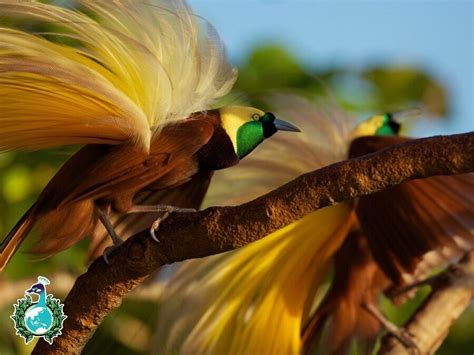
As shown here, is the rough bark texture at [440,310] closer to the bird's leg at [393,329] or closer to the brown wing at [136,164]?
the bird's leg at [393,329]

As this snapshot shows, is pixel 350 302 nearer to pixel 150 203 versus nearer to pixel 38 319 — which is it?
pixel 150 203

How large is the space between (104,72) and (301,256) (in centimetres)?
88

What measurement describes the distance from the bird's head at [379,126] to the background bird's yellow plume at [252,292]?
0.43 m

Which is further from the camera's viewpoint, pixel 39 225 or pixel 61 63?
pixel 39 225

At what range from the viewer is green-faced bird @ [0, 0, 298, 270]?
6.27ft

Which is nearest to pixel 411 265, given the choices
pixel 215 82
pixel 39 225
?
pixel 215 82

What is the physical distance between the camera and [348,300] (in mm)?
2918

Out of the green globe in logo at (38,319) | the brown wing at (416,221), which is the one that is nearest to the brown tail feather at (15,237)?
the green globe in logo at (38,319)

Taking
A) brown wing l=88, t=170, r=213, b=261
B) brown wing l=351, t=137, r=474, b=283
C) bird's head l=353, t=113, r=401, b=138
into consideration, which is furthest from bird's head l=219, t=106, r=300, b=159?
bird's head l=353, t=113, r=401, b=138

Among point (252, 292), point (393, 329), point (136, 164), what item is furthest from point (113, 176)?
point (393, 329)

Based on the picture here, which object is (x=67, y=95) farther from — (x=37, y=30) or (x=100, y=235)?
(x=100, y=235)

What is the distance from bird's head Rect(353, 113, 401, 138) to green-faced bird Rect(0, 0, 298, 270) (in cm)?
92

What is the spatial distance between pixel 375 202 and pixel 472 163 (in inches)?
34.8

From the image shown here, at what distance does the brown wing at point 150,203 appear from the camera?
222 centimetres
